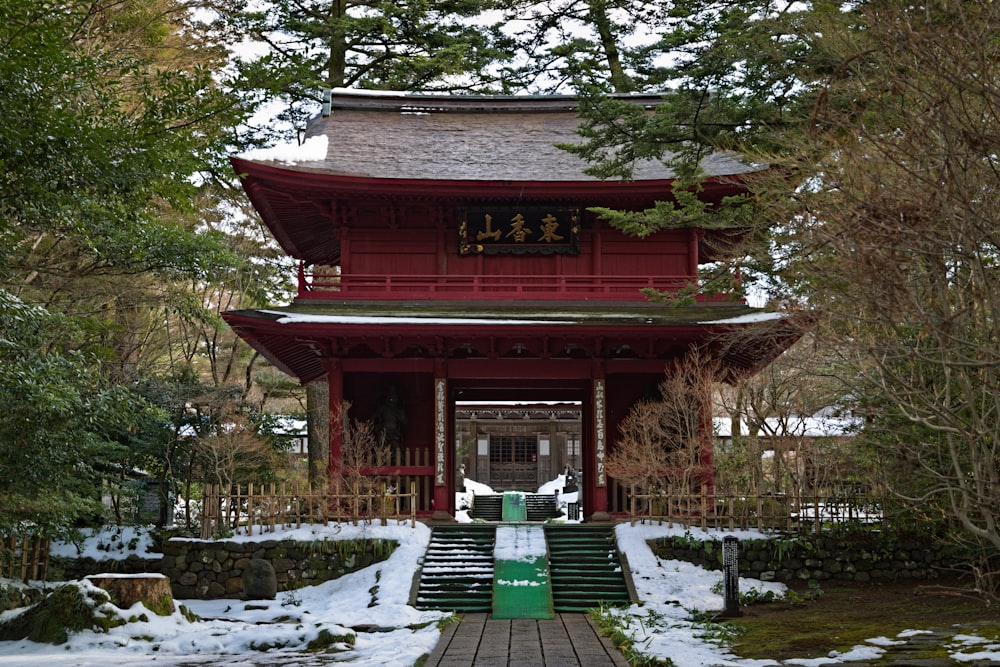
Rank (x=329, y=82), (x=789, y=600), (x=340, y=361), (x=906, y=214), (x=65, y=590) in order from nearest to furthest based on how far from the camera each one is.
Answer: (x=906, y=214)
(x=65, y=590)
(x=789, y=600)
(x=340, y=361)
(x=329, y=82)

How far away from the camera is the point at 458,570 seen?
1648cm

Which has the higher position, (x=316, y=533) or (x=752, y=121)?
(x=752, y=121)

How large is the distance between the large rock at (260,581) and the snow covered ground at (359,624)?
0.30m

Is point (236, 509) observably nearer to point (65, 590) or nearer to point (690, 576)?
point (65, 590)

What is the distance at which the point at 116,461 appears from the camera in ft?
74.2

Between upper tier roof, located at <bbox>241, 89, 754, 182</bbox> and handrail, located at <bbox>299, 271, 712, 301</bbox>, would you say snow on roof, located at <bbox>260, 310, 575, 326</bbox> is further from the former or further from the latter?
upper tier roof, located at <bbox>241, 89, 754, 182</bbox>

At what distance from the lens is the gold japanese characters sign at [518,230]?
21.6 metres

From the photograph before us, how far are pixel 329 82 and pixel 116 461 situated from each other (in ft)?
44.0

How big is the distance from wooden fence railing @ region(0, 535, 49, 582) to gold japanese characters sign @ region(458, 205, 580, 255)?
10214 millimetres

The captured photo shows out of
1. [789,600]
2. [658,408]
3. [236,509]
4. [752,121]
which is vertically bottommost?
[789,600]

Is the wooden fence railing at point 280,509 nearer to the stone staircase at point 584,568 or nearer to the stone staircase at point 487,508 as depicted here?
the stone staircase at point 584,568

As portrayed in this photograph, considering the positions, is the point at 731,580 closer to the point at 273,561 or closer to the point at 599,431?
the point at 599,431

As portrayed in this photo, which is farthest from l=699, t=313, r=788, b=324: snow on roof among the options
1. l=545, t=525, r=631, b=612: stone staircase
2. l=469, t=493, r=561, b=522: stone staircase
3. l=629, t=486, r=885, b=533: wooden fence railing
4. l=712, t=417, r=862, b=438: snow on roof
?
l=469, t=493, r=561, b=522: stone staircase

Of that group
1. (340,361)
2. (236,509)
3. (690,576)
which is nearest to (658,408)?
(690,576)
